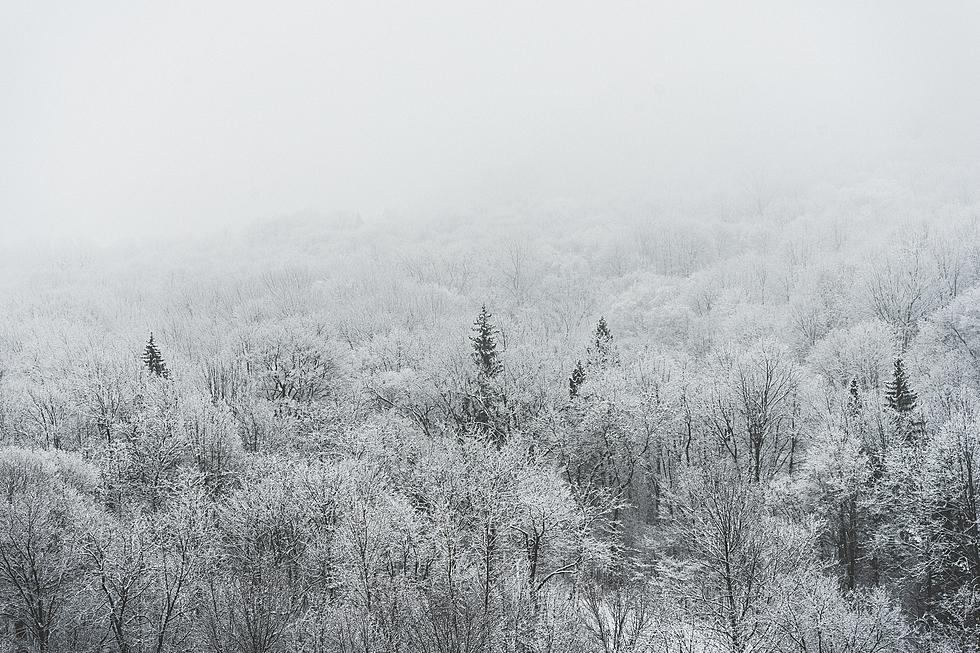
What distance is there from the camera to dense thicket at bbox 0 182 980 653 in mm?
21047

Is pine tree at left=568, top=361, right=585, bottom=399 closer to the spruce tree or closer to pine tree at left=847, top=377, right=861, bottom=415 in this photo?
the spruce tree

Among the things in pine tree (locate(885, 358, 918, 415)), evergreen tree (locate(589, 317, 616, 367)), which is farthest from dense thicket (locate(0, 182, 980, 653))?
evergreen tree (locate(589, 317, 616, 367))

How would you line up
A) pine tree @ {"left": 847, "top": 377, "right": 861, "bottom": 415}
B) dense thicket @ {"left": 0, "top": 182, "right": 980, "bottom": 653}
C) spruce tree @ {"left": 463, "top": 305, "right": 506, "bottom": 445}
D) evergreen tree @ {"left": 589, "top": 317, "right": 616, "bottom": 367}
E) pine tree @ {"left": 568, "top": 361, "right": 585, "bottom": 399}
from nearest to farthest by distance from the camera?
dense thicket @ {"left": 0, "top": 182, "right": 980, "bottom": 653}, pine tree @ {"left": 847, "top": 377, "right": 861, "bottom": 415}, spruce tree @ {"left": 463, "top": 305, "right": 506, "bottom": 445}, pine tree @ {"left": 568, "top": 361, "right": 585, "bottom": 399}, evergreen tree @ {"left": 589, "top": 317, "right": 616, "bottom": 367}

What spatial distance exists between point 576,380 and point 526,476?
19994mm

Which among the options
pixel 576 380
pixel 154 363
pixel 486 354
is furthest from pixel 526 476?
pixel 154 363

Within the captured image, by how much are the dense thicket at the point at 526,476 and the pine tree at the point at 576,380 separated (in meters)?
0.15

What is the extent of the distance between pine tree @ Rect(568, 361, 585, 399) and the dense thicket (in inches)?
6.1

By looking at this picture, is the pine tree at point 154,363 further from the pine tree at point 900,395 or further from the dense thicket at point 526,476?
the pine tree at point 900,395

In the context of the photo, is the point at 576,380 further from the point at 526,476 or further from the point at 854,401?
the point at 526,476

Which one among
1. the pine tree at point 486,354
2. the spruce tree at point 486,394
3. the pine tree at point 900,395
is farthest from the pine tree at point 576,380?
the pine tree at point 900,395

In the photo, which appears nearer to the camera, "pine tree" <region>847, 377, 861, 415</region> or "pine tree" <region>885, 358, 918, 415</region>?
"pine tree" <region>885, 358, 918, 415</region>

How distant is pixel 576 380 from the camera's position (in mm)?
46938

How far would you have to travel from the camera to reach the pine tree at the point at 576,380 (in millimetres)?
45306

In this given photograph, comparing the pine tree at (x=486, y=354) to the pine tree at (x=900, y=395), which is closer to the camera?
the pine tree at (x=900, y=395)
